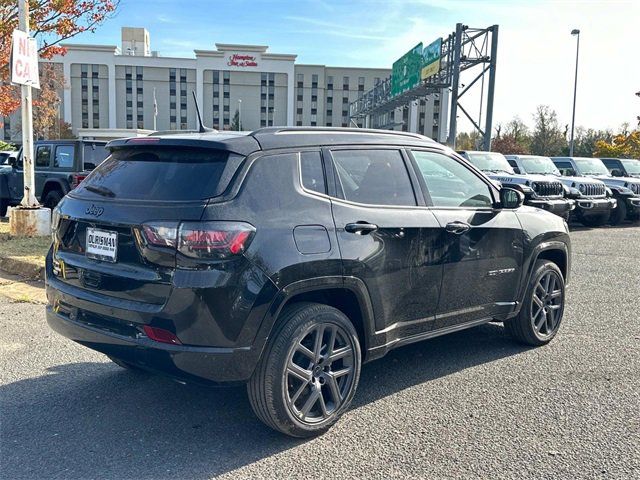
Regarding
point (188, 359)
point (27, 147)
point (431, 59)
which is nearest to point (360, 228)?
point (188, 359)

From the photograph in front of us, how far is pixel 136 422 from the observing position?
12.2 ft

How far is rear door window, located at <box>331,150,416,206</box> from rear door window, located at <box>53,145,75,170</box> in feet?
31.8

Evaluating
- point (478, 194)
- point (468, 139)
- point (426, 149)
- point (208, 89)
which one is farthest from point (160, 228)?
point (208, 89)

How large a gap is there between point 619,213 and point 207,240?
15.9 meters

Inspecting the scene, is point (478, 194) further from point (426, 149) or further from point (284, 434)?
point (284, 434)

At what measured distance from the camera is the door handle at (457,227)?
14.2ft

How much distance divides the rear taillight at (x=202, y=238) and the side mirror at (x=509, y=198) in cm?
254

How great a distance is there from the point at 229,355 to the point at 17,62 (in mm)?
8316

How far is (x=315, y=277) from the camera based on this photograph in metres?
3.44

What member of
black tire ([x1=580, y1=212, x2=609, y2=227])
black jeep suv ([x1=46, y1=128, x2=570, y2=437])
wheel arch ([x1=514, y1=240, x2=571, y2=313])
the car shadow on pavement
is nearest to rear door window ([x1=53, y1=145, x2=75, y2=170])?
the car shadow on pavement

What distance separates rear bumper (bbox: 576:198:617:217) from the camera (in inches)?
571

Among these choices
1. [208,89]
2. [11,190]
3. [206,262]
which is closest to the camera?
[206,262]

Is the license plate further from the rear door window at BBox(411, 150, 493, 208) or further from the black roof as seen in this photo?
the rear door window at BBox(411, 150, 493, 208)

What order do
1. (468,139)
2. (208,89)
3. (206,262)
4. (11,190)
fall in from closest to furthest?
(206,262), (11,190), (468,139), (208,89)
